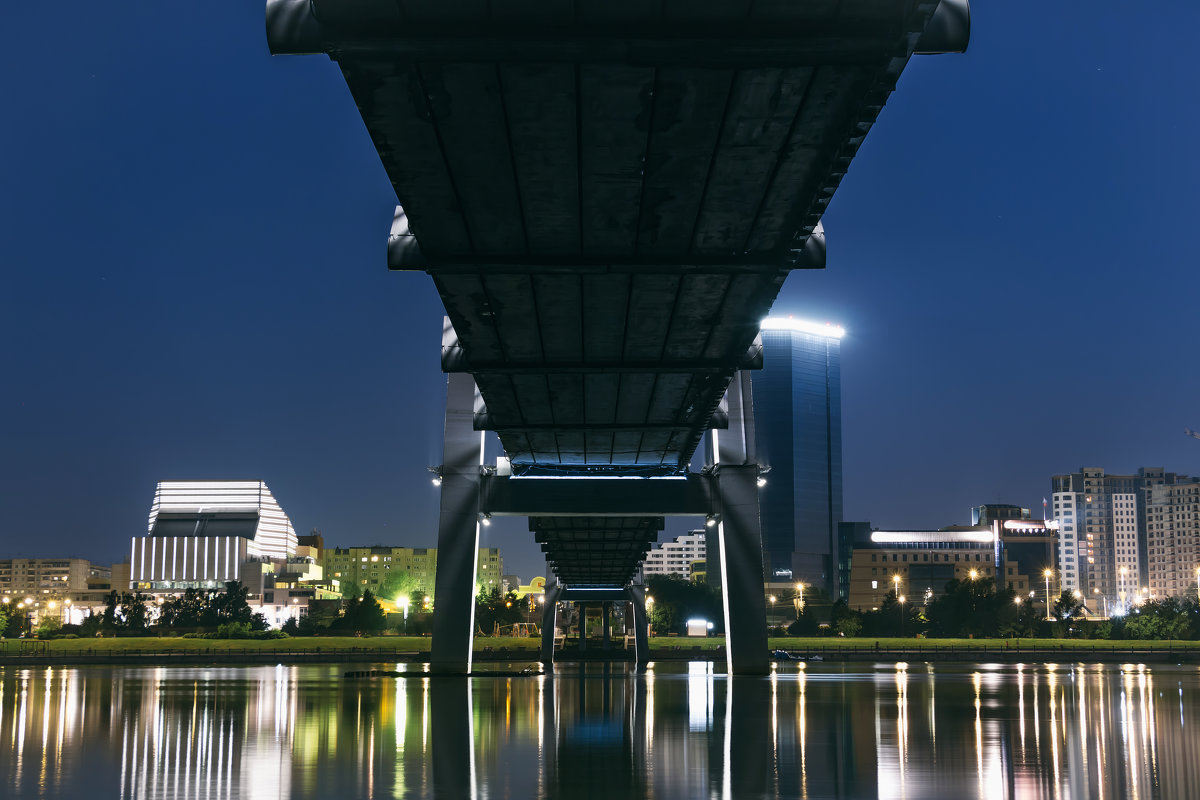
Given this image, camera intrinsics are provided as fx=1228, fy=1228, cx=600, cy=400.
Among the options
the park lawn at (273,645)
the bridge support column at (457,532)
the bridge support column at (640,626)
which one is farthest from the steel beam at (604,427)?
the park lawn at (273,645)

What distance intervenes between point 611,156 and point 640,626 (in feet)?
279

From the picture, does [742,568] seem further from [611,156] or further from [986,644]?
[986,644]

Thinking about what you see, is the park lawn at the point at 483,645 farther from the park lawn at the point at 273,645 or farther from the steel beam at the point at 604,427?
the steel beam at the point at 604,427

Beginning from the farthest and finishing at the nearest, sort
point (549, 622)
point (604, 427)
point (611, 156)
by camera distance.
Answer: point (549, 622) → point (604, 427) → point (611, 156)

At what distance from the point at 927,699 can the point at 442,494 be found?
77.2ft

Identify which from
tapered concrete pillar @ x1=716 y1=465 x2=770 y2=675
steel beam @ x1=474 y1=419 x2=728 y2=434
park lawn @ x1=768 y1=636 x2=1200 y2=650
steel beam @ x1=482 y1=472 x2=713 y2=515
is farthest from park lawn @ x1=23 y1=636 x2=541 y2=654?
steel beam @ x1=474 y1=419 x2=728 y2=434

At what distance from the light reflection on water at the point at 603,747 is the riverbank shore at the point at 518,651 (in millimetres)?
67638

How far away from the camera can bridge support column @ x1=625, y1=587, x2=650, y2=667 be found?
100188mm

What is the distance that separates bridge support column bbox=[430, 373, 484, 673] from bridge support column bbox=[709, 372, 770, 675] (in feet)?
34.5

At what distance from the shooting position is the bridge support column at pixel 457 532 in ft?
170

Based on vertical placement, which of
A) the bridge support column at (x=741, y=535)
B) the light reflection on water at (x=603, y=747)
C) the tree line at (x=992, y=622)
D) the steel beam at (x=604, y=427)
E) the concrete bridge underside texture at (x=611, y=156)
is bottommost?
the tree line at (x=992, y=622)

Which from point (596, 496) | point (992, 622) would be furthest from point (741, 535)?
point (992, 622)

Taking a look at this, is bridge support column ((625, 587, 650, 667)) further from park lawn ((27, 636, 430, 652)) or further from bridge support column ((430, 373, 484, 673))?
bridge support column ((430, 373, 484, 673))

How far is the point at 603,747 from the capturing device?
19.3 m
